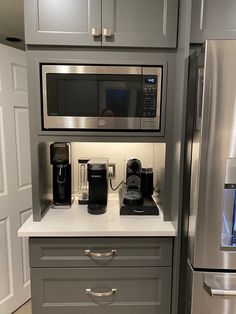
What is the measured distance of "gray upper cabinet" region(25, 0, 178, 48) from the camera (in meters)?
1.30

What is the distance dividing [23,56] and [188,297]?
196 cm

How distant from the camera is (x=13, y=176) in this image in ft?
6.39

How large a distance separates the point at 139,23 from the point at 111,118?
51cm

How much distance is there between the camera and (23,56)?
6.45ft

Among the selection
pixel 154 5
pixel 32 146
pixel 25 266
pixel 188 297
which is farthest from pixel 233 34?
pixel 25 266

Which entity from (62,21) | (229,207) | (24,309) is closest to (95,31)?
(62,21)

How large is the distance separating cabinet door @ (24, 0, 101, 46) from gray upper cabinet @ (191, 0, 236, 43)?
1.62 ft

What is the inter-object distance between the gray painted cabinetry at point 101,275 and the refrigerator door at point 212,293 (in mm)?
180

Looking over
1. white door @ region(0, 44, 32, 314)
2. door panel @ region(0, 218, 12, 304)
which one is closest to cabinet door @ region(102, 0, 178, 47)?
white door @ region(0, 44, 32, 314)

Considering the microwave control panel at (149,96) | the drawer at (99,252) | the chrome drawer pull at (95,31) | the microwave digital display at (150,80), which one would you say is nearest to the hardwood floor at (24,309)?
the drawer at (99,252)

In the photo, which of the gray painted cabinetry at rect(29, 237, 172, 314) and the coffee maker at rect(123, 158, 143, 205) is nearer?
the gray painted cabinetry at rect(29, 237, 172, 314)

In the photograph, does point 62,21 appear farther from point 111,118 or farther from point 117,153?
point 117,153

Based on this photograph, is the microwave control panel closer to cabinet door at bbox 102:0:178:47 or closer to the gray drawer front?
cabinet door at bbox 102:0:178:47

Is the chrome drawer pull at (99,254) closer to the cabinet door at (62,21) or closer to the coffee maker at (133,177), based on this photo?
the coffee maker at (133,177)
